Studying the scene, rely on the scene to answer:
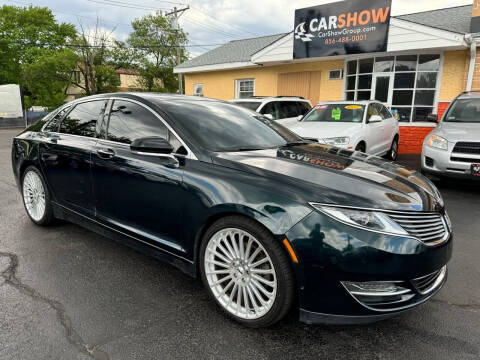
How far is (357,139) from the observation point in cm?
691

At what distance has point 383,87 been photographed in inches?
452

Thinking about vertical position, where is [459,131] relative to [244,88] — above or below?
below

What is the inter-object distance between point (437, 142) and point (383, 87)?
5955mm

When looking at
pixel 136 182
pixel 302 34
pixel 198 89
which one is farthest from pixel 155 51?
pixel 136 182

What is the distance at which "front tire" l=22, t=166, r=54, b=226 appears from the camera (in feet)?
13.3

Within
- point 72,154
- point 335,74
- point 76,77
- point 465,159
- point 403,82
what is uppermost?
point 76,77

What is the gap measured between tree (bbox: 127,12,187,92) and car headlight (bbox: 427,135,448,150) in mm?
37760

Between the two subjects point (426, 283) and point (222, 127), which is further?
point (222, 127)

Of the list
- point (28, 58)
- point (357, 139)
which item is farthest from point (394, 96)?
point (28, 58)

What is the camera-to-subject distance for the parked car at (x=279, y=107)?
904cm

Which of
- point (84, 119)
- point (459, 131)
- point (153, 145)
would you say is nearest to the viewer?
point (153, 145)

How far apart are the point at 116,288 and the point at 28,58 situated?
43741 millimetres

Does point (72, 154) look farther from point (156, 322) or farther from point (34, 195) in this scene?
point (156, 322)

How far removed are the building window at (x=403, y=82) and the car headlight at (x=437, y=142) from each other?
15.6 feet
